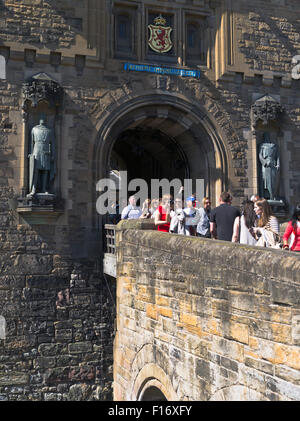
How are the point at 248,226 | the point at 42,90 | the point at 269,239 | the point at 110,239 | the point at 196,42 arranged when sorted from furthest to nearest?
the point at 196,42 → the point at 110,239 → the point at 42,90 → the point at 248,226 → the point at 269,239

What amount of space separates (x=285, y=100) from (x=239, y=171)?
2469 millimetres

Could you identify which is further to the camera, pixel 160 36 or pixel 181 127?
pixel 181 127

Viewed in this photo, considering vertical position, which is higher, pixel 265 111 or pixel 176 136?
pixel 265 111

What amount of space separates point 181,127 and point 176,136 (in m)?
0.68

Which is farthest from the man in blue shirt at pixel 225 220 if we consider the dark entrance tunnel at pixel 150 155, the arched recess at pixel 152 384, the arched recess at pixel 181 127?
the dark entrance tunnel at pixel 150 155

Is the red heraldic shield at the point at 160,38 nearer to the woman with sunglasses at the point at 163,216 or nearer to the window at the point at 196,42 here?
the window at the point at 196,42

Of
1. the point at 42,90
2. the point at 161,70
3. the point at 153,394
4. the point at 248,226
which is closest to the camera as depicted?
the point at 248,226

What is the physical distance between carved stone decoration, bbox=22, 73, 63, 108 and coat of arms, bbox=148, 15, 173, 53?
2.80 m

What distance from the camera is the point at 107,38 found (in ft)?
40.4

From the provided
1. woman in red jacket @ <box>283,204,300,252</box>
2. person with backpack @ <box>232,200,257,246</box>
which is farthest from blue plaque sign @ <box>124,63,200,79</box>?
woman in red jacket @ <box>283,204,300,252</box>

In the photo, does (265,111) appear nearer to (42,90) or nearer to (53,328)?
(42,90)

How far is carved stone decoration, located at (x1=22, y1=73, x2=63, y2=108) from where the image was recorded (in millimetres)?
11328

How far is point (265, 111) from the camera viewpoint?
42.8 ft

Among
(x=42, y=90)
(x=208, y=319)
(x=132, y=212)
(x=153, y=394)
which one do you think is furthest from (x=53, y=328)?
(x=208, y=319)
